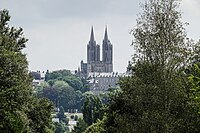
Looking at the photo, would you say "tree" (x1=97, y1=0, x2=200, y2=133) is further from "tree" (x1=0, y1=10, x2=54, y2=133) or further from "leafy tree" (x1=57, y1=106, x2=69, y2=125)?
"leafy tree" (x1=57, y1=106, x2=69, y2=125)

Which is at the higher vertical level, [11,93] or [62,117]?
[11,93]

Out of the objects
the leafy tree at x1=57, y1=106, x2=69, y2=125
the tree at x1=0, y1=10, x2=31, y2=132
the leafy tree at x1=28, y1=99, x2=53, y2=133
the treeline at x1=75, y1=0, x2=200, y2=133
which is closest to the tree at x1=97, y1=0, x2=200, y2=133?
the treeline at x1=75, y1=0, x2=200, y2=133

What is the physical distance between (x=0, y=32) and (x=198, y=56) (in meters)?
18.2

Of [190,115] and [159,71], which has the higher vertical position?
[159,71]

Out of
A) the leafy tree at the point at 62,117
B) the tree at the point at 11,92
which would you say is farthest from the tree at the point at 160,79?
the leafy tree at the point at 62,117

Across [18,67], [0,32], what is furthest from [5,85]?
[0,32]

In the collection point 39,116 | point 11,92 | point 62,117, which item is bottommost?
point 62,117

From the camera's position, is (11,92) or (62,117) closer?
(11,92)

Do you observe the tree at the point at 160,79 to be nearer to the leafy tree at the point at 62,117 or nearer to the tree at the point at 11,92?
the tree at the point at 11,92

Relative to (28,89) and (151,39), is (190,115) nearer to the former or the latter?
(151,39)

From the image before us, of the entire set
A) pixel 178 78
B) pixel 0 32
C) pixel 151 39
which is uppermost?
pixel 0 32

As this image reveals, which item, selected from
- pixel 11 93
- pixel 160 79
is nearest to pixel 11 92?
pixel 11 93

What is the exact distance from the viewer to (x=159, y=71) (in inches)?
894

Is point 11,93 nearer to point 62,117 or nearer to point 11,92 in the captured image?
point 11,92
